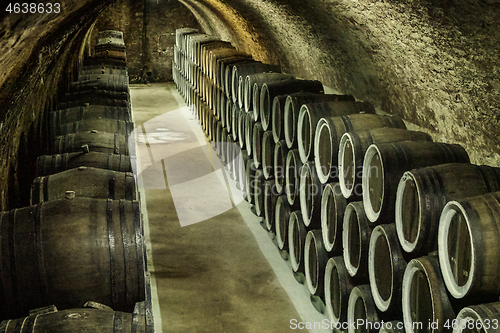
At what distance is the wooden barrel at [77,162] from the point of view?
3.76 meters

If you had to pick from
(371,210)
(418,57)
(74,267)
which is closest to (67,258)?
(74,267)

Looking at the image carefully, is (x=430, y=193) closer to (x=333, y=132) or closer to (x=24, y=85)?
(x=333, y=132)

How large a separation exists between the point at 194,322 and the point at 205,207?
233cm

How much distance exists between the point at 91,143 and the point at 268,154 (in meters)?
1.81

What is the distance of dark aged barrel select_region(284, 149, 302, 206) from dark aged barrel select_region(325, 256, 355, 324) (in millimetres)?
928

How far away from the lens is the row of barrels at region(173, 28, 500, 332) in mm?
1890

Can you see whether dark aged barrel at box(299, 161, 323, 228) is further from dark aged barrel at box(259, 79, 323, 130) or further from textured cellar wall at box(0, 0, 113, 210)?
textured cellar wall at box(0, 0, 113, 210)

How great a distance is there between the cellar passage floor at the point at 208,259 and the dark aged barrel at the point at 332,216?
716 millimetres

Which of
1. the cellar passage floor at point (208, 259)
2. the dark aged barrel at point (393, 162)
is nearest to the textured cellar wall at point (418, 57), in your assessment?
the dark aged barrel at point (393, 162)

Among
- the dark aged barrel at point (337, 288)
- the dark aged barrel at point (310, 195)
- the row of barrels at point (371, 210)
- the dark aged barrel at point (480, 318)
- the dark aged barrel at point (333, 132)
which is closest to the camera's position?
the dark aged barrel at point (480, 318)

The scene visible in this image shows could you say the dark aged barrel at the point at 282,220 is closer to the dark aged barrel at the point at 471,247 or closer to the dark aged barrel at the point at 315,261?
the dark aged barrel at the point at 315,261

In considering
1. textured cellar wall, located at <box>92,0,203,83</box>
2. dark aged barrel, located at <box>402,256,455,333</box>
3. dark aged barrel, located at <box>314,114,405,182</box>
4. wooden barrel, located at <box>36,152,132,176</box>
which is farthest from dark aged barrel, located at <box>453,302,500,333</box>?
textured cellar wall, located at <box>92,0,203,83</box>

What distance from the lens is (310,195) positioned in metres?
3.69

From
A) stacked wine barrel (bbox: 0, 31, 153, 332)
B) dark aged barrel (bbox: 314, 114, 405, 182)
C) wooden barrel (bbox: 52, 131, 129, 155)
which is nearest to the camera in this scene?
stacked wine barrel (bbox: 0, 31, 153, 332)
